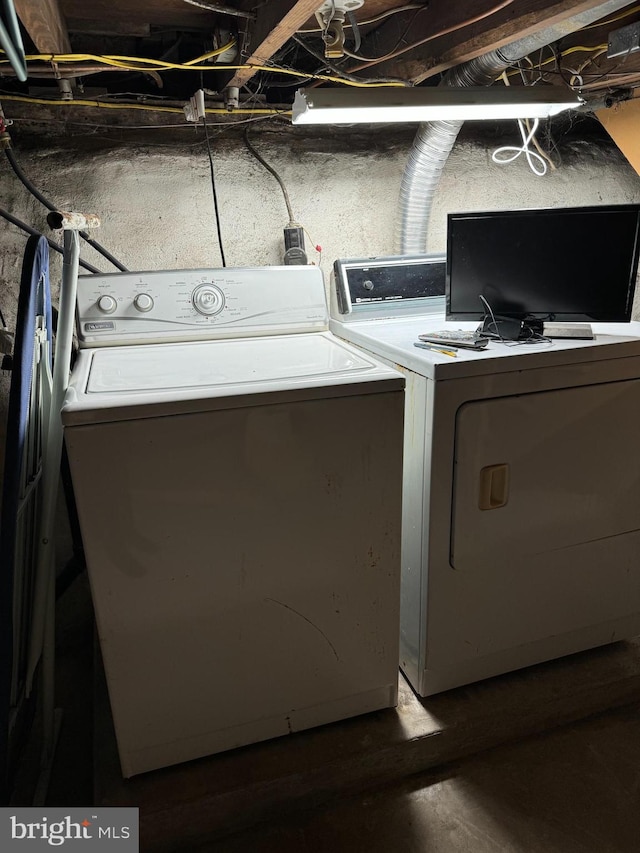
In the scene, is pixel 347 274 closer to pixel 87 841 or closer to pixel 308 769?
pixel 308 769

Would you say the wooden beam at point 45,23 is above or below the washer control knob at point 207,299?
above

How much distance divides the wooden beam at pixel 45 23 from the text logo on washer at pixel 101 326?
723mm

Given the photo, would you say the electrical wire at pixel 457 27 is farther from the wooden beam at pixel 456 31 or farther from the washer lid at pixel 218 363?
the washer lid at pixel 218 363

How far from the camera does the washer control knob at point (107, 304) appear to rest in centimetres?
179

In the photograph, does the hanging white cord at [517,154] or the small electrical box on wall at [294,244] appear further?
the hanging white cord at [517,154]

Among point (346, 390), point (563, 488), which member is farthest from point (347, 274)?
point (563, 488)

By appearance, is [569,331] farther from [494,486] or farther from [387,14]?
[387,14]

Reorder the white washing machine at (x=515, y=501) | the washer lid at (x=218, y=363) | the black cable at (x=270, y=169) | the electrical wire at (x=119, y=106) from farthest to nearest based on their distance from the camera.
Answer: the black cable at (x=270, y=169) < the electrical wire at (x=119, y=106) < the white washing machine at (x=515, y=501) < the washer lid at (x=218, y=363)

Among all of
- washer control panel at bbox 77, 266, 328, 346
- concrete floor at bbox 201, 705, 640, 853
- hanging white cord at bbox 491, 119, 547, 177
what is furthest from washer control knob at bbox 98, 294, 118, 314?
hanging white cord at bbox 491, 119, 547, 177

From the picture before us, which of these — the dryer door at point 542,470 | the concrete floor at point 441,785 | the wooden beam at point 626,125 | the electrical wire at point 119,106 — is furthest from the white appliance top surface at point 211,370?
the wooden beam at point 626,125

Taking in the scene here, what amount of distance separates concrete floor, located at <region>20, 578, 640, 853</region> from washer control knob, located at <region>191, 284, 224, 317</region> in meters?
1.21

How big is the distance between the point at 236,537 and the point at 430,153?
1623 millimetres

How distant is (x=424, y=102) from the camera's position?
1628 millimetres

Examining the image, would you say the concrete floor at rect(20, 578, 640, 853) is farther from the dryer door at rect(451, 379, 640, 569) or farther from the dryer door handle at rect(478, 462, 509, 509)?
the dryer door handle at rect(478, 462, 509, 509)
